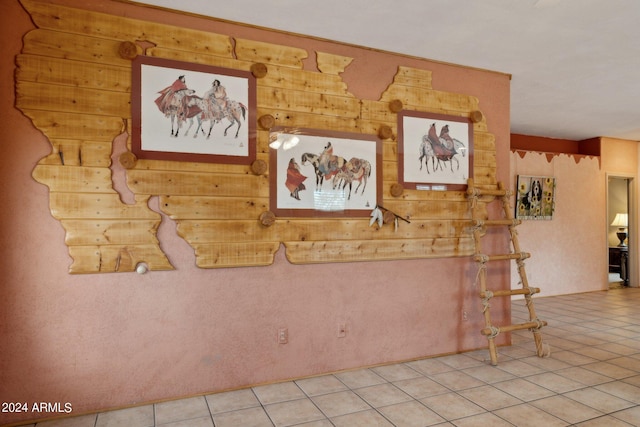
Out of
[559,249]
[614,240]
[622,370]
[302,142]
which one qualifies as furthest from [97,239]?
[614,240]

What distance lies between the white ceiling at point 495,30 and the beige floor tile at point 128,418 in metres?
2.80

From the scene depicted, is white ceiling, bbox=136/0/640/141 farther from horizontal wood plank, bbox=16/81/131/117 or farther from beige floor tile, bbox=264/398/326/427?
beige floor tile, bbox=264/398/326/427

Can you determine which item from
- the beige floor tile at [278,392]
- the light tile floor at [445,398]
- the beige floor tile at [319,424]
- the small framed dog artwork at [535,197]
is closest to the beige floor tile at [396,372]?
the light tile floor at [445,398]

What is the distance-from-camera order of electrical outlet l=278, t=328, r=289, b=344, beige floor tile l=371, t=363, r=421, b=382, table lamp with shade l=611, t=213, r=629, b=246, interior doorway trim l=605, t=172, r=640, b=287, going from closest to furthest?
electrical outlet l=278, t=328, r=289, b=344
beige floor tile l=371, t=363, r=421, b=382
interior doorway trim l=605, t=172, r=640, b=287
table lamp with shade l=611, t=213, r=629, b=246

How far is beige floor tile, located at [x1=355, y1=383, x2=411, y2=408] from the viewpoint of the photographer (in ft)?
9.58

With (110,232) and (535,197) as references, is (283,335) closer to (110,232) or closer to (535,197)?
(110,232)

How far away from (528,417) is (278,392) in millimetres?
1699

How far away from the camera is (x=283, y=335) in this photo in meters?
3.27

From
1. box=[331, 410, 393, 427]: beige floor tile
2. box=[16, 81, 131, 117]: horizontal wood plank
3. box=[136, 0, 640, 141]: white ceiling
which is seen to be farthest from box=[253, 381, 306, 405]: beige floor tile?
box=[136, 0, 640, 141]: white ceiling

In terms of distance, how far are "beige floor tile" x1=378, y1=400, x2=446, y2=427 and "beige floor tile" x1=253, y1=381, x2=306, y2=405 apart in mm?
639

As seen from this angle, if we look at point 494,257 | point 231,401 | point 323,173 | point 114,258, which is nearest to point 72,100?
point 114,258

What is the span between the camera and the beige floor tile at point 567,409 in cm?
270

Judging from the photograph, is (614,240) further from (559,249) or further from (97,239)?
(97,239)

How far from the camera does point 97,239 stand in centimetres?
280
